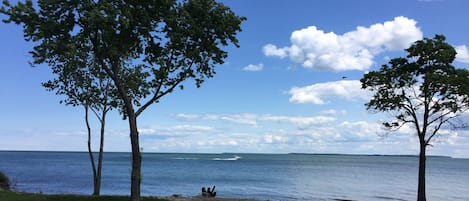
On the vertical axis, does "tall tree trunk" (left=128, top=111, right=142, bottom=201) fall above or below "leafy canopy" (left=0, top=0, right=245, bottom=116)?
below

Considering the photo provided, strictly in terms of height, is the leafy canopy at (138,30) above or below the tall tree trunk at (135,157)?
above

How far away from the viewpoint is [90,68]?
26938 mm

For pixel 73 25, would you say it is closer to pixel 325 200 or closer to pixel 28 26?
pixel 28 26

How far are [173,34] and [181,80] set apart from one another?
257cm

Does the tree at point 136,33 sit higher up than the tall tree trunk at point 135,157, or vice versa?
the tree at point 136,33

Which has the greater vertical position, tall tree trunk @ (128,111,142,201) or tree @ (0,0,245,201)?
tree @ (0,0,245,201)

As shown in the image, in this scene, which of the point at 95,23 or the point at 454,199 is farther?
the point at 454,199

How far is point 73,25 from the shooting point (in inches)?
744

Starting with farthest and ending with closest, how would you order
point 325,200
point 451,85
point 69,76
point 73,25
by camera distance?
point 325,200
point 69,76
point 451,85
point 73,25

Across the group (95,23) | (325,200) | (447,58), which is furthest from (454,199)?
(95,23)

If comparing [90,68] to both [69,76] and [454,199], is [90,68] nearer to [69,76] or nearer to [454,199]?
[69,76]

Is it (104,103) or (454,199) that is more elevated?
(104,103)

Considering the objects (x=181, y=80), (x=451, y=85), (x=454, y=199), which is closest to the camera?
(x=181, y=80)

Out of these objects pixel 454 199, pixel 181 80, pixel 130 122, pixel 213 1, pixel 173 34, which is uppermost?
pixel 213 1
